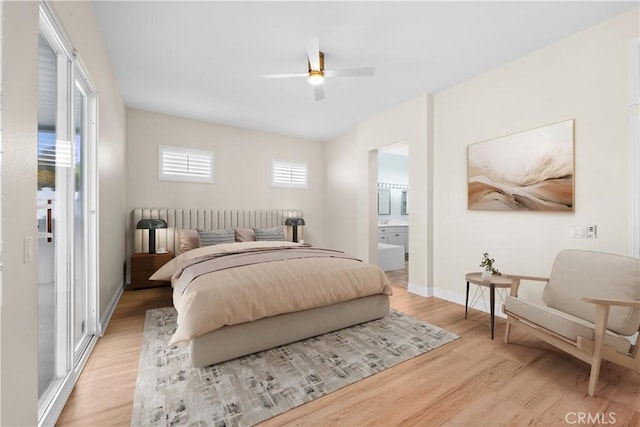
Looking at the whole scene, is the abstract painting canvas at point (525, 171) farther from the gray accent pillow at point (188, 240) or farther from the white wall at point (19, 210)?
the gray accent pillow at point (188, 240)

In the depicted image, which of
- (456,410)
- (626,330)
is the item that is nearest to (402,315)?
(456,410)

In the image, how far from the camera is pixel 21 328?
3.82ft

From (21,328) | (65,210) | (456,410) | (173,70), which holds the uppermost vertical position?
(173,70)

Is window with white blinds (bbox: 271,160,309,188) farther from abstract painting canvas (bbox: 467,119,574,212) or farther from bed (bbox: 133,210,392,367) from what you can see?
abstract painting canvas (bbox: 467,119,574,212)

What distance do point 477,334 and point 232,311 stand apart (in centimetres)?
239

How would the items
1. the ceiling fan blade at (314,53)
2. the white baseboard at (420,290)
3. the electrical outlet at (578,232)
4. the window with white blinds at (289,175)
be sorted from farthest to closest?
1. the window with white blinds at (289,175)
2. the white baseboard at (420,290)
3. the electrical outlet at (578,232)
4. the ceiling fan blade at (314,53)

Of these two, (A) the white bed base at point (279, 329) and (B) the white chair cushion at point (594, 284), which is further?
(A) the white bed base at point (279, 329)

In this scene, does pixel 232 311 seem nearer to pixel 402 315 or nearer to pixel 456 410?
pixel 456 410

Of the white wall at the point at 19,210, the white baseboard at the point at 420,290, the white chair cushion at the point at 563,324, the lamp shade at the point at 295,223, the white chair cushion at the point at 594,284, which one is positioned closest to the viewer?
the white wall at the point at 19,210

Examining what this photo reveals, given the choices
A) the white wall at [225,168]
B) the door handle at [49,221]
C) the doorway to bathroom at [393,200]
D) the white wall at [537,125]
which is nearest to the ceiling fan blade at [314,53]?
the white wall at [537,125]

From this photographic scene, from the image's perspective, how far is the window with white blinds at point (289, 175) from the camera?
5.86m

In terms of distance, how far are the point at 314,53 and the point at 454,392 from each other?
2957 mm

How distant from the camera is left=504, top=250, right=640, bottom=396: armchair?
1830 mm

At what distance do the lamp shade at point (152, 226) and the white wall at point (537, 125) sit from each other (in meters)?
4.24
